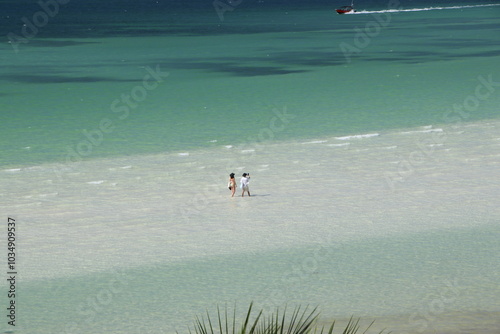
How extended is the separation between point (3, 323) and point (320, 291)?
5.34 metres

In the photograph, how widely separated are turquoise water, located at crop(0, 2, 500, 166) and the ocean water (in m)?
0.21

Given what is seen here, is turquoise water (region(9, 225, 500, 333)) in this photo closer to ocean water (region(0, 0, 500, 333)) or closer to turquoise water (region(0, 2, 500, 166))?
ocean water (region(0, 0, 500, 333))

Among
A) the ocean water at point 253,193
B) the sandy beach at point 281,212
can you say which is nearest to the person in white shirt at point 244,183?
the sandy beach at point 281,212

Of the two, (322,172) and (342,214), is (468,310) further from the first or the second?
(322,172)

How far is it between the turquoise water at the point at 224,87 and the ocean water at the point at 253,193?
0.67 ft

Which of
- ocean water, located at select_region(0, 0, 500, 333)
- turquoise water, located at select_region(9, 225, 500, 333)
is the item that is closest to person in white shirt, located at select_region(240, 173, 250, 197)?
ocean water, located at select_region(0, 0, 500, 333)

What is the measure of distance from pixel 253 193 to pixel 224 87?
2344 cm

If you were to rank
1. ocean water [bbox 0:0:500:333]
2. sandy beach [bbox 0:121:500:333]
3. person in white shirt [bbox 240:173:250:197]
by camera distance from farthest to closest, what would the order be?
person in white shirt [bbox 240:173:250:197]
sandy beach [bbox 0:121:500:333]
ocean water [bbox 0:0:500:333]

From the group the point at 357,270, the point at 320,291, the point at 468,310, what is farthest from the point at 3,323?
the point at 468,310

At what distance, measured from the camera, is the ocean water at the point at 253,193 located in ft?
50.0

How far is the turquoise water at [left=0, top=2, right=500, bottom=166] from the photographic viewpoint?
33.2 m

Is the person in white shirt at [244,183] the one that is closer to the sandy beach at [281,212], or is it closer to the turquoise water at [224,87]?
the sandy beach at [281,212]

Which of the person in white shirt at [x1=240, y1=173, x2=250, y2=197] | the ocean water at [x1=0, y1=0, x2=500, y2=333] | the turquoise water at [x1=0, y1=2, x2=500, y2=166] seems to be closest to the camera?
the ocean water at [x1=0, y1=0, x2=500, y2=333]

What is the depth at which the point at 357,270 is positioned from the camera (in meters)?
16.7
